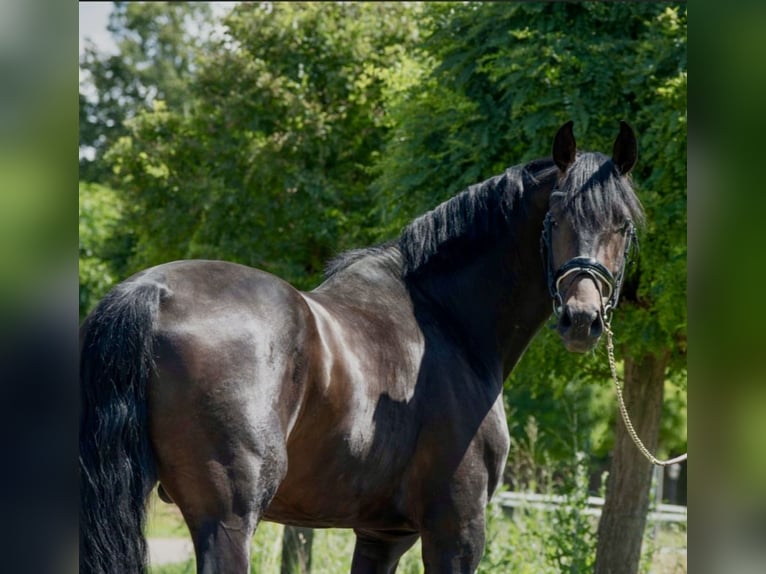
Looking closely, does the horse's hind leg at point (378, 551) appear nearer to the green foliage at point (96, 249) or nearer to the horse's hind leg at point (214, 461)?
the horse's hind leg at point (214, 461)

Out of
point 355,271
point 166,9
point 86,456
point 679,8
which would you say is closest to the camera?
point 86,456

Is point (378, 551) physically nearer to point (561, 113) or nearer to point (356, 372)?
point (356, 372)

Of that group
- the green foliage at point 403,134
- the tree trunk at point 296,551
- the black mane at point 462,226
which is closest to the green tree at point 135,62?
the green foliage at point 403,134

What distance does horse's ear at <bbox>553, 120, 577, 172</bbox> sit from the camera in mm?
3660

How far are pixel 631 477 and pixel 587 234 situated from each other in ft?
16.5

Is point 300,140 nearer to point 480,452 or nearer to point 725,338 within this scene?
point 480,452

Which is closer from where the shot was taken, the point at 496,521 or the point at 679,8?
the point at 679,8

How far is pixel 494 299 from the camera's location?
4031mm

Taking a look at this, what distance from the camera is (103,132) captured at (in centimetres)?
2553

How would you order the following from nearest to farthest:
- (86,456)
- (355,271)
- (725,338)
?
(725,338) < (86,456) < (355,271)

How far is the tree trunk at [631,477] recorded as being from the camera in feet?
25.6

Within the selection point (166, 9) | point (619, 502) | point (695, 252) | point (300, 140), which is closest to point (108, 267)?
point (300, 140)

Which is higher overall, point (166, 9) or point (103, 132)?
point (166, 9)

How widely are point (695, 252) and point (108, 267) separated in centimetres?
1694
